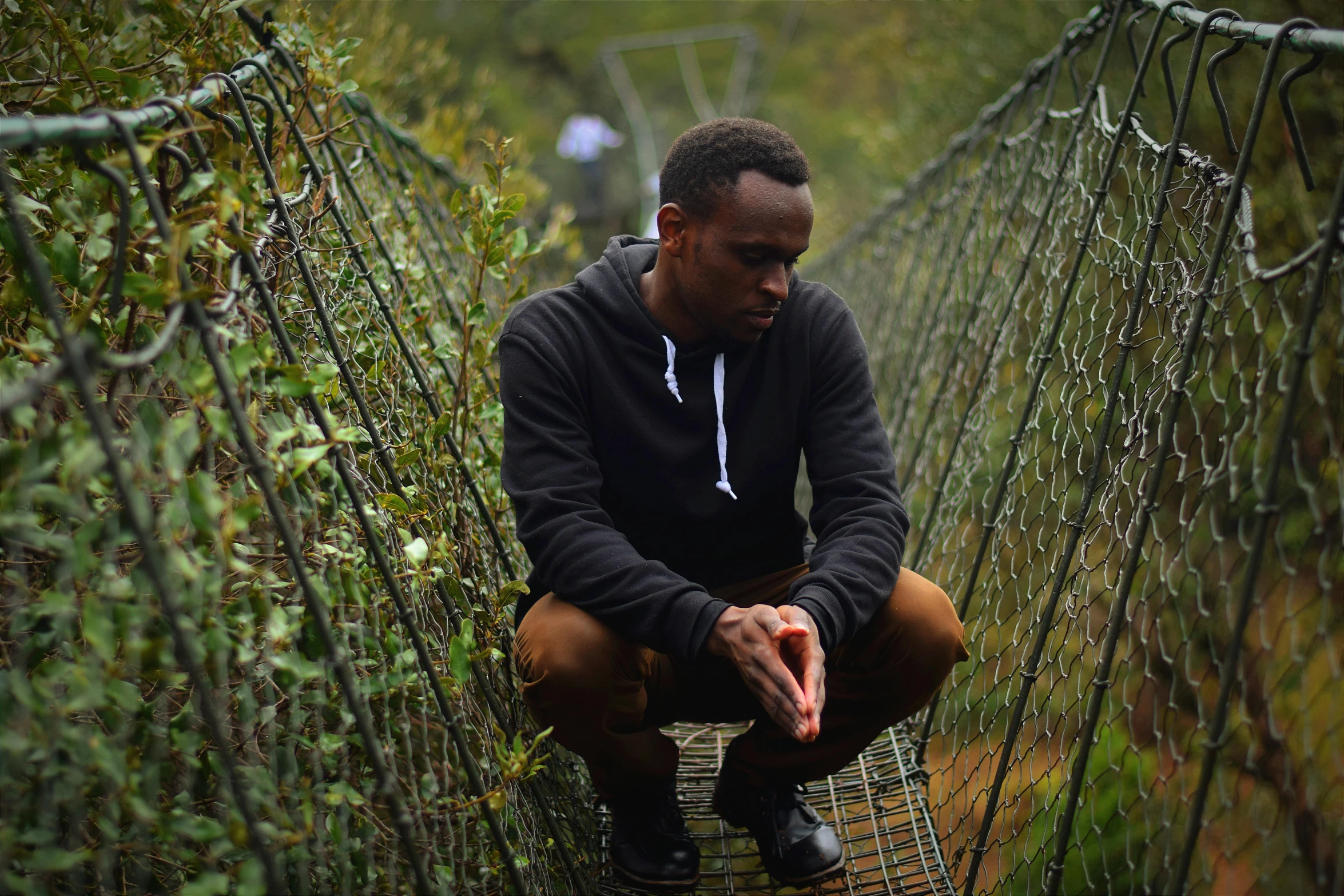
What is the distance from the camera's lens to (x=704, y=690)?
1.81 meters

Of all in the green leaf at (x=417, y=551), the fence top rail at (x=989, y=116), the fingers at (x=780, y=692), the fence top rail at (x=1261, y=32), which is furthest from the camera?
the fence top rail at (x=989, y=116)

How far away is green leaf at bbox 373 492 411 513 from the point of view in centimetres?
150

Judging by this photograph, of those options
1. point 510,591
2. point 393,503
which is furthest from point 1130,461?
point 393,503

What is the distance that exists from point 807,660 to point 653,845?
1.69ft

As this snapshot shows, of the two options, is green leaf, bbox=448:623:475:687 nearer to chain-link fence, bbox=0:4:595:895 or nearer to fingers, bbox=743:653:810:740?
chain-link fence, bbox=0:4:595:895

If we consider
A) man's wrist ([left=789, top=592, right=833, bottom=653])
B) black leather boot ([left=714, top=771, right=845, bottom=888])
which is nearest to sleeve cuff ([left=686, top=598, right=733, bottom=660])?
man's wrist ([left=789, top=592, right=833, bottom=653])

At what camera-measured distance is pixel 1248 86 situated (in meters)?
3.56

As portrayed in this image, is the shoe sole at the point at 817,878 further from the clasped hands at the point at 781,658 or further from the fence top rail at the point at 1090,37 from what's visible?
the fence top rail at the point at 1090,37

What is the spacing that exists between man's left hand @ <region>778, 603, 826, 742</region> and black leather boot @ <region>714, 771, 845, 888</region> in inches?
15.0

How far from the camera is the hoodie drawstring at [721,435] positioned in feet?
6.05

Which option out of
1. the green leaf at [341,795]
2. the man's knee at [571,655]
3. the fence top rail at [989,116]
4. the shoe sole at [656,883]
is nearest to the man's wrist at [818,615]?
the man's knee at [571,655]

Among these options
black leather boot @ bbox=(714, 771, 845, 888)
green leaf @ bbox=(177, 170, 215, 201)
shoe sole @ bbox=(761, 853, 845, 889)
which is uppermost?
green leaf @ bbox=(177, 170, 215, 201)

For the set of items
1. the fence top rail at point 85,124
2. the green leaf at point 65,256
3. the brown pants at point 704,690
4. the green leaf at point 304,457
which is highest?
the fence top rail at point 85,124

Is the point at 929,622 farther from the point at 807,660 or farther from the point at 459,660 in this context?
the point at 459,660
